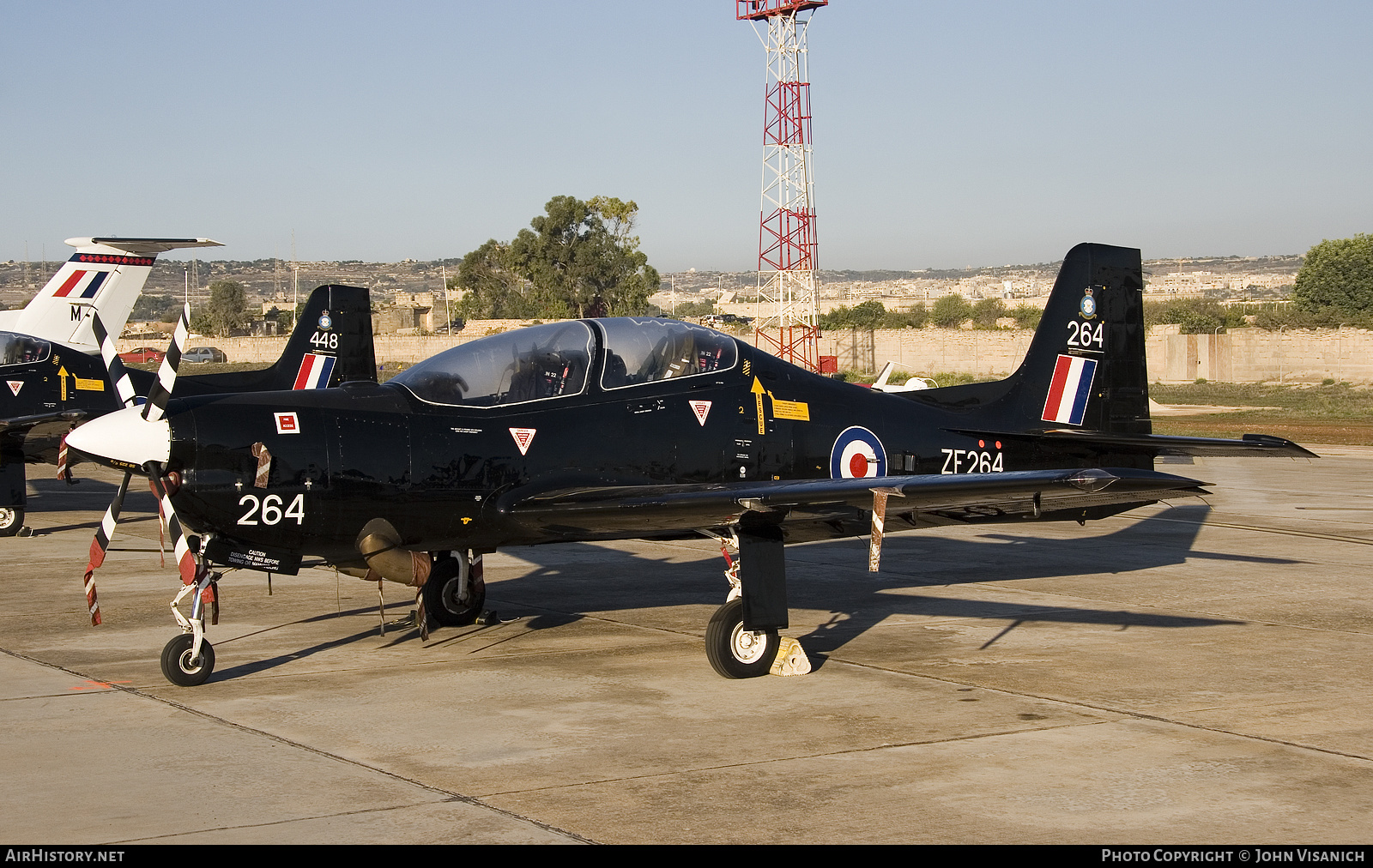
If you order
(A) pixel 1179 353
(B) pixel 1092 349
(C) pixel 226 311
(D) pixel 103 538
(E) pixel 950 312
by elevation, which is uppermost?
(C) pixel 226 311

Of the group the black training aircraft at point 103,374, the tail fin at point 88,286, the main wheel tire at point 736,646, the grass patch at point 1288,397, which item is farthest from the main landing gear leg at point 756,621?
the grass patch at point 1288,397

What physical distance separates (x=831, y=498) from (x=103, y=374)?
15.2 meters

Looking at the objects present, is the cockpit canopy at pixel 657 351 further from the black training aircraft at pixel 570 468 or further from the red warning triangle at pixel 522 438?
the red warning triangle at pixel 522 438

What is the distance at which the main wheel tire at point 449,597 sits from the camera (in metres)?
10.6

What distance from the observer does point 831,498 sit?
8.17 meters

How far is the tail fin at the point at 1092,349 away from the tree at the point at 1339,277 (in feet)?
281

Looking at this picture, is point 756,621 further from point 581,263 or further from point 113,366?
point 581,263

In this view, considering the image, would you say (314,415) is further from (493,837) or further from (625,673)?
(493,837)

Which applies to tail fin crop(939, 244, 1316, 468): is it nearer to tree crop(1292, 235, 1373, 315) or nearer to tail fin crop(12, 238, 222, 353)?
tail fin crop(12, 238, 222, 353)

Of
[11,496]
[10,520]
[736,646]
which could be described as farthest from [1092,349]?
[10,520]

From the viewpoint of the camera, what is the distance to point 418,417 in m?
8.91
